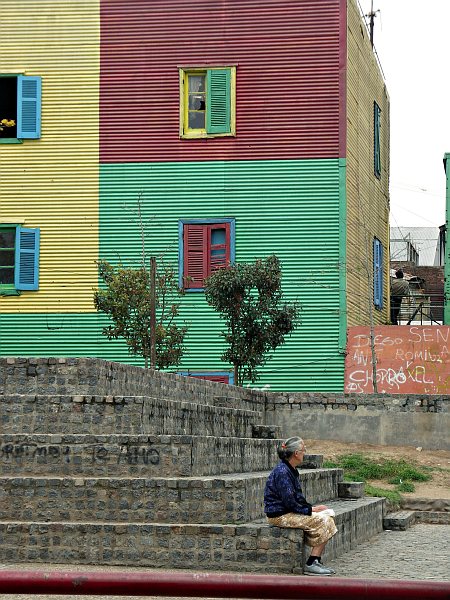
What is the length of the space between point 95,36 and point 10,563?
60.6ft

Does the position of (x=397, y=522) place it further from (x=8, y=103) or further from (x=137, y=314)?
(x=8, y=103)

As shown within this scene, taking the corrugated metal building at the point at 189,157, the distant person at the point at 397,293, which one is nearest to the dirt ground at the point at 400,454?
the corrugated metal building at the point at 189,157

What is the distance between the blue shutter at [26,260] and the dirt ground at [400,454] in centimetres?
808

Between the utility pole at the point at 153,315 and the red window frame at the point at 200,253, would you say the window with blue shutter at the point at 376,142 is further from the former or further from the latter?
the utility pole at the point at 153,315

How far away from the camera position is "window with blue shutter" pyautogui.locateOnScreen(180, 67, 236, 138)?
89.6 ft

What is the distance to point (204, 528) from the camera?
1159 cm

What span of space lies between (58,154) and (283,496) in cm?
1771

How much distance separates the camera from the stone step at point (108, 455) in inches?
489

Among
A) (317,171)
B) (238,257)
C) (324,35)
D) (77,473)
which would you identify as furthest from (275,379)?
(77,473)

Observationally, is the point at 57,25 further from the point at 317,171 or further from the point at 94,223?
the point at 317,171

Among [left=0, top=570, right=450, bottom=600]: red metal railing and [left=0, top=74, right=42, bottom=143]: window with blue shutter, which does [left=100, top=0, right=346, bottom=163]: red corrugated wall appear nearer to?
[left=0, top=74, right=42, bottom=143]: window with blue shutter

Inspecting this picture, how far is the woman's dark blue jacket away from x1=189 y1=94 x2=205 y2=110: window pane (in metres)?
17.2

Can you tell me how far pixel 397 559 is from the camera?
13.7 m

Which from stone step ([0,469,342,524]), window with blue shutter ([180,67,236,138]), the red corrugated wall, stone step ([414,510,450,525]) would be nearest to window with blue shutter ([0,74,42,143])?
the red corrugated wall
